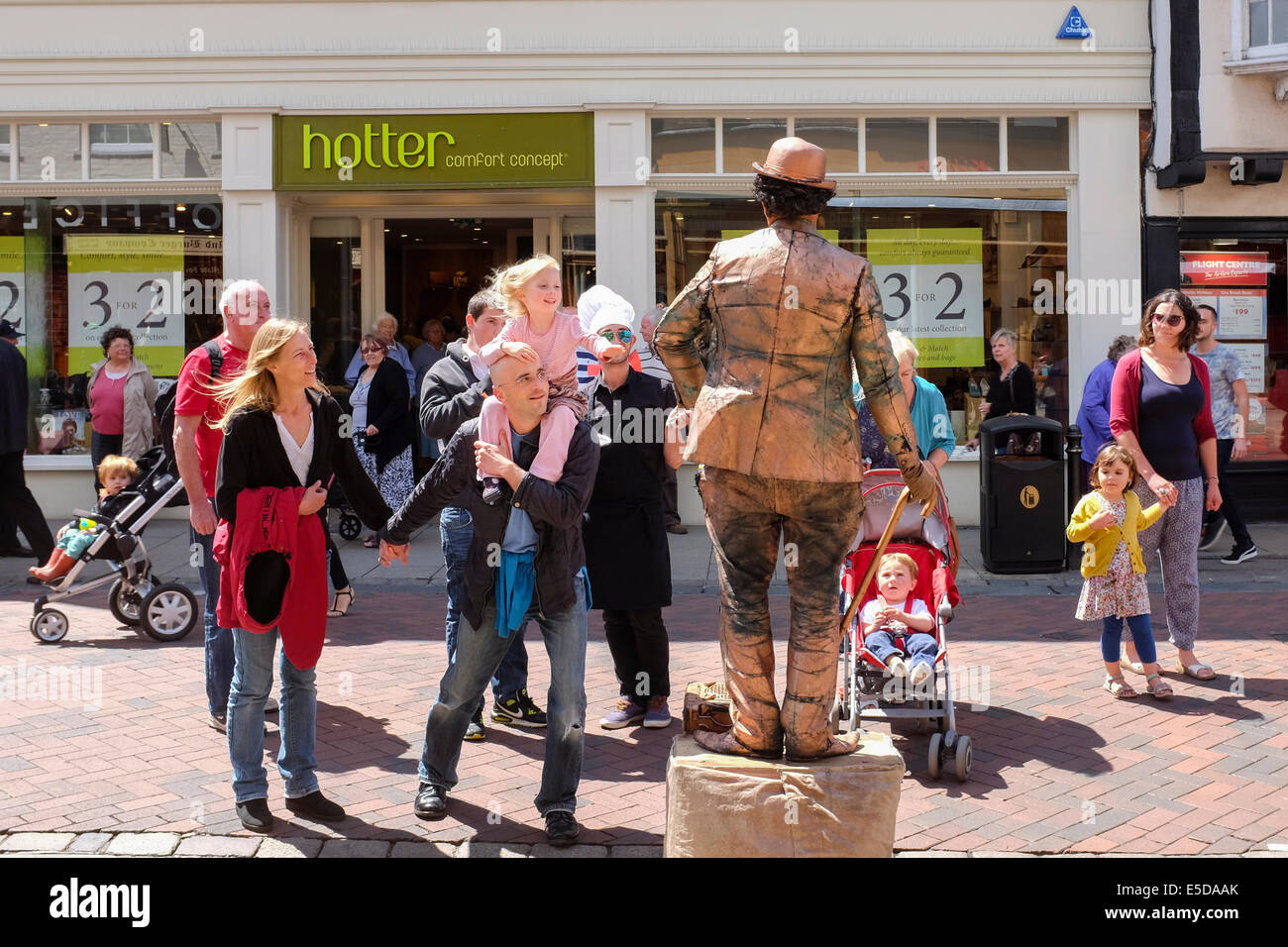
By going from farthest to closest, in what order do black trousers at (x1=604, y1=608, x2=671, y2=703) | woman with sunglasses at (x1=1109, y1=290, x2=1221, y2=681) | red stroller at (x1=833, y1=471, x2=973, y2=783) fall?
1. woman with sunglasses at (x1=1109, y1=290, x2=1221, y2=681)
2. black trousers at (x1=604, y1=608, x2=671, y2=703)
3. red stroller at (x1=833, y1=471, x2=973, y2=783)

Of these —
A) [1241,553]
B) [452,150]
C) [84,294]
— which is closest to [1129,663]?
[1241,553]

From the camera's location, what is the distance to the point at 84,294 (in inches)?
516

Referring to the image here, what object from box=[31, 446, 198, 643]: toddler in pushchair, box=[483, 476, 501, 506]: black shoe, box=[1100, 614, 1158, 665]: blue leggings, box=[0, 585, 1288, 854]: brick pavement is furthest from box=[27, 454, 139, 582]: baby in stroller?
box=[1100, 614, 1158, 665]: blue leggings

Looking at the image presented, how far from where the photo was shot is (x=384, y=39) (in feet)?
40.6

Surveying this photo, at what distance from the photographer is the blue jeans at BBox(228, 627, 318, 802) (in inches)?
196

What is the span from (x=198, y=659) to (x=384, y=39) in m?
6.81

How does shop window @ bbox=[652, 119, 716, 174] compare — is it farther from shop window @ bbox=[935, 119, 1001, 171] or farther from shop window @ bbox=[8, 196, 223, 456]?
shop window @ bbox=[8, 196, 223, 456]

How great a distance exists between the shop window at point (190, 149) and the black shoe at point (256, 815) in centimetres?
894

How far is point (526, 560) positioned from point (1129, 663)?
3996 millimetres

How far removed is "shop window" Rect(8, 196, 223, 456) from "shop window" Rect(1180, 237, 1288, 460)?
9104 millimetres

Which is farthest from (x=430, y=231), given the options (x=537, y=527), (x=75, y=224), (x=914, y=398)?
(x=537, y=527)

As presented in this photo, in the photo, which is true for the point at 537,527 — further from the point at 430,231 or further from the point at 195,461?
the point at 430,231

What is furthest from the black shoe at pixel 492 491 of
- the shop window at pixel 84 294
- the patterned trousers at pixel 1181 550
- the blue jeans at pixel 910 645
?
the shop window at pixel 84 294

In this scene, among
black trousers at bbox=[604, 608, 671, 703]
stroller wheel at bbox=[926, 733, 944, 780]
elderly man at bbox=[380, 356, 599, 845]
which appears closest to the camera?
elderly man at bbox=[380, 356, 599, 845]
